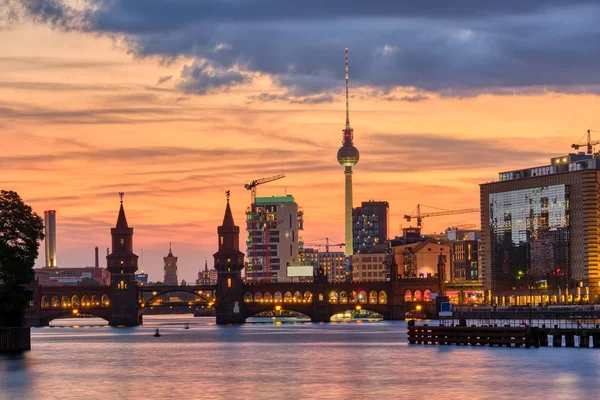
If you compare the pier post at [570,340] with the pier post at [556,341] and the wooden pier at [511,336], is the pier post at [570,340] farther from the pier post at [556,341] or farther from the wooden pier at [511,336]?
the pier post at [556,341]

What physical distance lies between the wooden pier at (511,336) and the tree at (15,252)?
173 ft

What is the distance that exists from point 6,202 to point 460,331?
187ft

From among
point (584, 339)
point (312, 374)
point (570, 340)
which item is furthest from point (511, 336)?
point (312, 374)

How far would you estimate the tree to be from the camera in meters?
137

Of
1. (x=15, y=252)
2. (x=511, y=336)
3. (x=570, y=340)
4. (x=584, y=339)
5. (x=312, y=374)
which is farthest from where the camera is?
(x=570, y=340)

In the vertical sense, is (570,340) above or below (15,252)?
below

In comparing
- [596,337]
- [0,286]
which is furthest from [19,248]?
[596,337]

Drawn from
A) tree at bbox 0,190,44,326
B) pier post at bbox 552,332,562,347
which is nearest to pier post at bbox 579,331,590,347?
pier post at bbox 552,332,562,347

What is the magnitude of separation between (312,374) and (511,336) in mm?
37720

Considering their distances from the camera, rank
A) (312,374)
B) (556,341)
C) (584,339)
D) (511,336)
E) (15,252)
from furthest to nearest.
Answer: (556,341) < (511,336) < (584,339) < (15,252) < (312,374)

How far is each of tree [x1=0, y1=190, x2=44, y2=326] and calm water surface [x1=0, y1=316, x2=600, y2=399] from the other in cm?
573

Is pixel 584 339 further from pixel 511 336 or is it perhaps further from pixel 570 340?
pixel 511 336

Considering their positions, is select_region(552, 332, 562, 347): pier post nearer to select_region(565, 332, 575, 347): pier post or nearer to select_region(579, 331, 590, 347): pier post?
select_region(565, 332, 575, 347): pier post

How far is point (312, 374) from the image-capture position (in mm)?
123312
